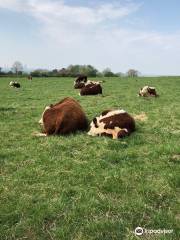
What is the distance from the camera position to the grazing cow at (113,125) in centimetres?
960

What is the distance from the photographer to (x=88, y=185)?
6457mm

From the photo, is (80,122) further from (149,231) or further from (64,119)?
(149,231)

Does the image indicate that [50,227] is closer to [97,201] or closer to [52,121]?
[97,201]

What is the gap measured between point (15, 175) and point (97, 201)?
1.87m

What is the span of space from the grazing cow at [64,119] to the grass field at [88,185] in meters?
0.31

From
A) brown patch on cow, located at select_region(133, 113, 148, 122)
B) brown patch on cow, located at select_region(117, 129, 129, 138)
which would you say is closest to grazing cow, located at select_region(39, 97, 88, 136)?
brown patch on cow, located at select_region(117, 129, 129, 138)

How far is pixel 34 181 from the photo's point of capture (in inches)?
263

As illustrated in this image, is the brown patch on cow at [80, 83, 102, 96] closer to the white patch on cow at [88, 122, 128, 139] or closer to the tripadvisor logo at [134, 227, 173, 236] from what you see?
the white patch on cow at [88, 122, 128, 139]

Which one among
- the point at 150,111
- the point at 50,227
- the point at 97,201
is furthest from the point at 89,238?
the point at 150,111

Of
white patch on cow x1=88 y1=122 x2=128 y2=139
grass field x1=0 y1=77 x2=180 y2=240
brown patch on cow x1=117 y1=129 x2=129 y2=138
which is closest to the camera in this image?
grass field x1=0 y1=77 x2=180 y2=240

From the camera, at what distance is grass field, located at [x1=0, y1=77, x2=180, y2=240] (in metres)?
5.10

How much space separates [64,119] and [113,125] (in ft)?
3.99

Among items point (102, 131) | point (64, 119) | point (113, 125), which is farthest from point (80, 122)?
point (113, 125)

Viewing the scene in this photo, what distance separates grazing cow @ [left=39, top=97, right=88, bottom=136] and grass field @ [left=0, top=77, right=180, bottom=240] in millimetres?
309
